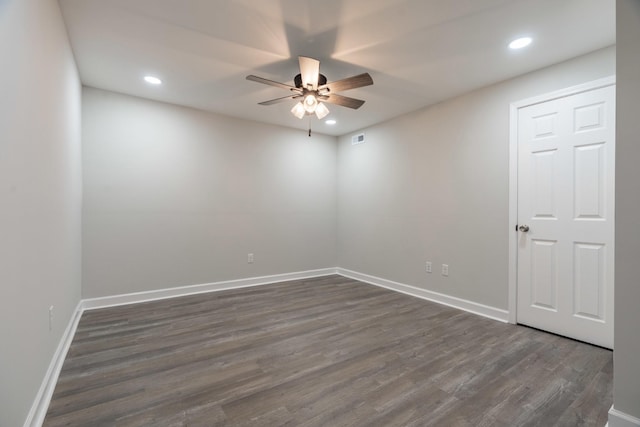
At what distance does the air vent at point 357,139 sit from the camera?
486 centimetres

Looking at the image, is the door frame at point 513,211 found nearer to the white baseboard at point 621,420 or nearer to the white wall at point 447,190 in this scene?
the white wall at point 447,190

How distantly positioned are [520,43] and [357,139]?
2.78 m

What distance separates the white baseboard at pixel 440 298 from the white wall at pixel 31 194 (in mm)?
3697

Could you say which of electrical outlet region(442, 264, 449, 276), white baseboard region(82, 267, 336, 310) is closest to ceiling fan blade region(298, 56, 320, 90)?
electrical outlet region(442, 264, 449, 276)

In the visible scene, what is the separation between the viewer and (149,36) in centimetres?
232

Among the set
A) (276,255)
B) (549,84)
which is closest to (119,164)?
(276,255)

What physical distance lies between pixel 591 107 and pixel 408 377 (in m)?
2.72

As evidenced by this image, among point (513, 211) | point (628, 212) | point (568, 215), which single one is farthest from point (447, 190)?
point (628, 212)

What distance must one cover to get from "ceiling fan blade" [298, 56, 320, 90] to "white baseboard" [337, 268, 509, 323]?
9.47 ft

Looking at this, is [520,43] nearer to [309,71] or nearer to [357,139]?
[309,71]

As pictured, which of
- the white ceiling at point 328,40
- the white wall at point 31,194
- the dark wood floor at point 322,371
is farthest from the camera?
the white ceiling at point 328,40

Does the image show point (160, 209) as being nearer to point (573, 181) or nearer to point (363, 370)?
point (363, 370)

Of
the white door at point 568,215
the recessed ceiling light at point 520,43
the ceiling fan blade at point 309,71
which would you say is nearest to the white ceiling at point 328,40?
the recessed ceiling light at point 520,43

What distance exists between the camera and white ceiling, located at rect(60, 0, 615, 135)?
6.49 feet
